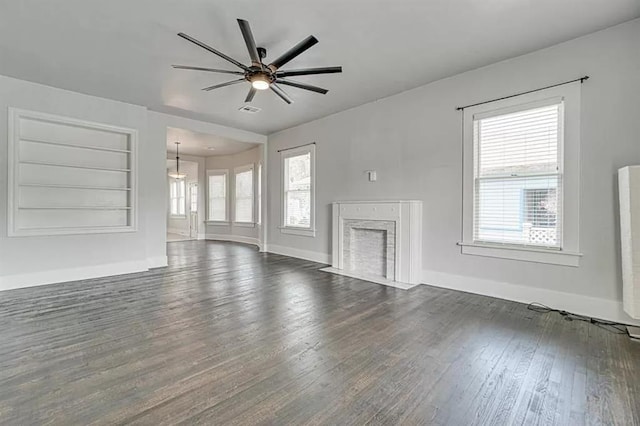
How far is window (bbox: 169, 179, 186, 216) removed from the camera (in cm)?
1168

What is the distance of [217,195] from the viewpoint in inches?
400

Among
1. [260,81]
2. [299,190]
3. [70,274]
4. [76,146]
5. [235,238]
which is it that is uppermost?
[260,81]

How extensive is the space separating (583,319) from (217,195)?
966 centimetres

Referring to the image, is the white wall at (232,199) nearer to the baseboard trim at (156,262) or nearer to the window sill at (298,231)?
the window sill at (298,231)

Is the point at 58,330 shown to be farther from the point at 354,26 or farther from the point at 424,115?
the point at 424,115

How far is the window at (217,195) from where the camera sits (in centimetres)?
996

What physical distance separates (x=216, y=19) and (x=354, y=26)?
1308 mm

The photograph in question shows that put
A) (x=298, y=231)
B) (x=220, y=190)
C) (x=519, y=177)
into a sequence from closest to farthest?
1. (x=519, y=177)
2. (x=298, y=231)
3. (x=220, y=190)

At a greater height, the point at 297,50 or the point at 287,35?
the point at 287,35

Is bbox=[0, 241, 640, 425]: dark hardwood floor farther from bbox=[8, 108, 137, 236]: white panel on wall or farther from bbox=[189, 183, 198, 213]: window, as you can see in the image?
bbox=[189, 183, 198, 213]: window

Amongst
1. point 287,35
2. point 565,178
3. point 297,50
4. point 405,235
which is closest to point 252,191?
point 405,235

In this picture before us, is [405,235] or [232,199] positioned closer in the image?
[405,235]

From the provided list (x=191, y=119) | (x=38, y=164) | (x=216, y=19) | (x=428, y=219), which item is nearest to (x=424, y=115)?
(x=428, y=219)

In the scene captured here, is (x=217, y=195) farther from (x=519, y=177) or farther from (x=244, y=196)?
(x=519, y=177)
